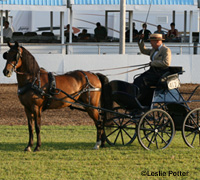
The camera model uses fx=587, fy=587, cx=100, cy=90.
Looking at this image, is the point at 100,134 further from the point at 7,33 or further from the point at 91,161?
the point at 7,33

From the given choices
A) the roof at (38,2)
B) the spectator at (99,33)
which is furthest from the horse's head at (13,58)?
the spectator at (99,33)

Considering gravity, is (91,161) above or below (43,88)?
below

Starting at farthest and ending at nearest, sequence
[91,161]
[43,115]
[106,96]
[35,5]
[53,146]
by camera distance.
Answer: [35,5]
[43,115]
[106,96]
[53,146]
[91,161]

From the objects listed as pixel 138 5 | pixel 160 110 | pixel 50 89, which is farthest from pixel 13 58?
pixel 138 5

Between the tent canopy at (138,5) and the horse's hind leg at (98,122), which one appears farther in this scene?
the tent canopy at (138,5)

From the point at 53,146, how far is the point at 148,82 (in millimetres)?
2163

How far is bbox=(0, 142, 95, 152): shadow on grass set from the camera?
10.8m

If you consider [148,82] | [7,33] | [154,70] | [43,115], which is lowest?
[43,115]

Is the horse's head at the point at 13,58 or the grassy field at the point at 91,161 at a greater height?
the horse's head at the point at 13,58

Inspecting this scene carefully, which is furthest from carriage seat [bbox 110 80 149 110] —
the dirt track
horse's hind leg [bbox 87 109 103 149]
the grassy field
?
the dirt track

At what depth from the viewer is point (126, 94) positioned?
10.9 meters

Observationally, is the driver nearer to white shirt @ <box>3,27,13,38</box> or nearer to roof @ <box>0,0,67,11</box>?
roof @ <box>0,0,67,11</box>

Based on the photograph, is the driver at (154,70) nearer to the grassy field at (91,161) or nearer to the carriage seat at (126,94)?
the carriage seat at (126,94)

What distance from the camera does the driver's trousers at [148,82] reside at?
35.4 feet
